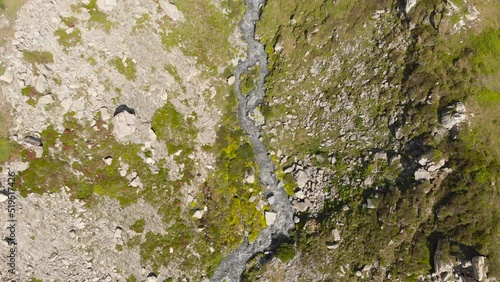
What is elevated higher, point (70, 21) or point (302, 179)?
point (70, 21)

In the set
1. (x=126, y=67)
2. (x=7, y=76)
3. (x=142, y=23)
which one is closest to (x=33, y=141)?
(x=7, y=76)

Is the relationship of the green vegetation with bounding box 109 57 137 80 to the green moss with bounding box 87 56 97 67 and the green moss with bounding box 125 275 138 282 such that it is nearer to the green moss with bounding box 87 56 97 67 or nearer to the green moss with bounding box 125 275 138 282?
the green moss with bounding box 87 56 97 67

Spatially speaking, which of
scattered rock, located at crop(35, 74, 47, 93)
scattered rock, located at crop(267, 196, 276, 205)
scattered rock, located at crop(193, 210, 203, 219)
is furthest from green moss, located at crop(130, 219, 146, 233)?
scattered rock, located at crop(35, 74, 47, 93)

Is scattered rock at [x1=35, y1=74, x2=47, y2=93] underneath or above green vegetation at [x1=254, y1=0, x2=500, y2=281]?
above

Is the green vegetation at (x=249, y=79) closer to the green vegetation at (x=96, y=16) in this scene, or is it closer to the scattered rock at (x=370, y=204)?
the green vegetation at (x=96, y=16)

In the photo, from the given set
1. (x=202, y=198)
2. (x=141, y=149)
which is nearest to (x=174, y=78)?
(x=141, y=149)

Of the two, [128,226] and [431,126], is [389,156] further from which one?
[128,226]

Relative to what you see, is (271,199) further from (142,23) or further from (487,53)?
(487,53)
